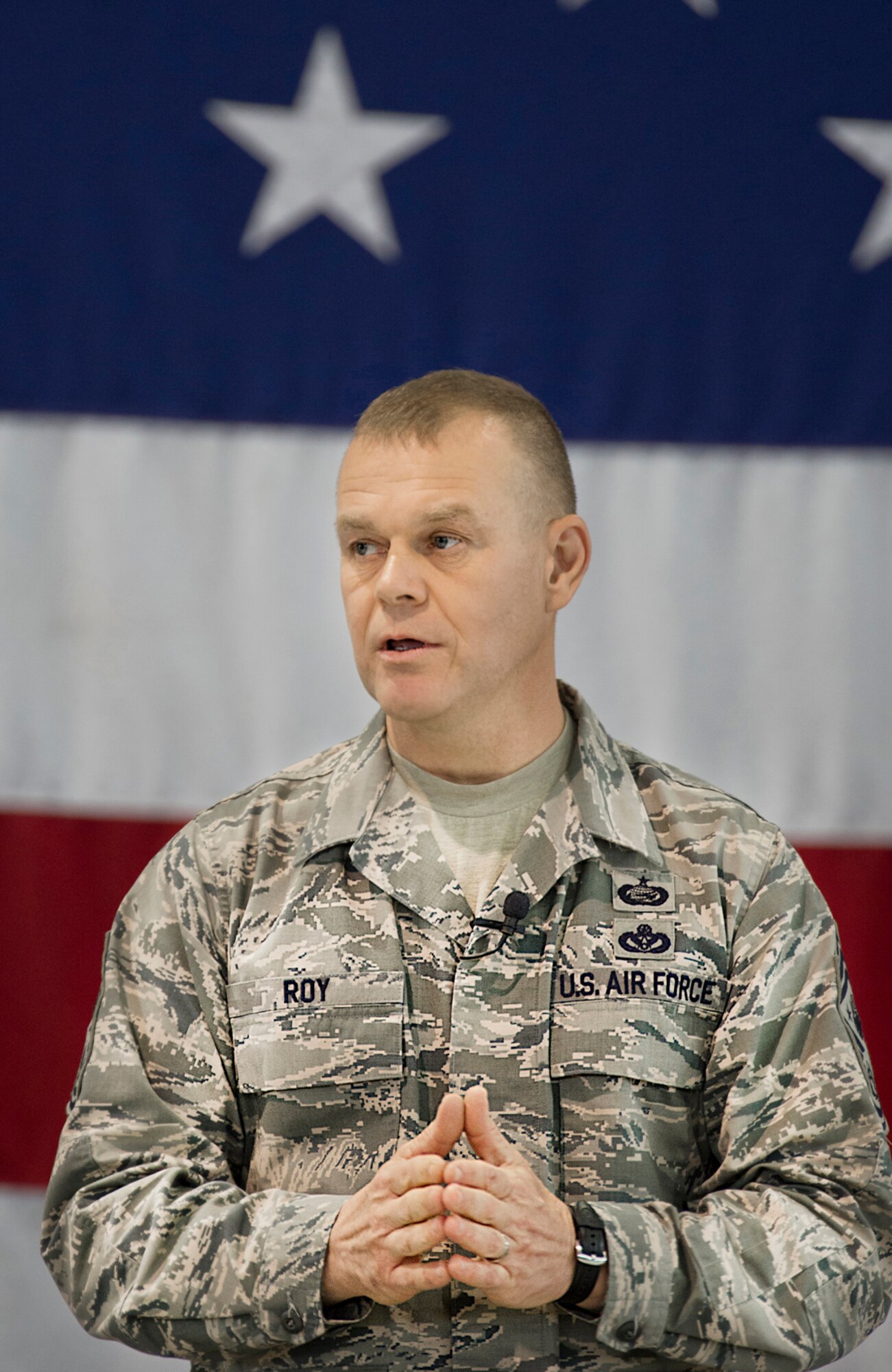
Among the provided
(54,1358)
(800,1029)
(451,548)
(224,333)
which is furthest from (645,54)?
(54,1358)

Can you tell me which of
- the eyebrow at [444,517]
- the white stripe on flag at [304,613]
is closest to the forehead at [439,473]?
the eyebrow at [444,517]

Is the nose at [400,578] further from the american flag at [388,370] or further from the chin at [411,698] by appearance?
the american flag at [388,370]

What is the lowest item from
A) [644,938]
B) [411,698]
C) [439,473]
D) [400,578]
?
[644,938]

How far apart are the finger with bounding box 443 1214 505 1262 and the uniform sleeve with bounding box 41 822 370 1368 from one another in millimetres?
149

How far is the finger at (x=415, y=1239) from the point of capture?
1.32 m

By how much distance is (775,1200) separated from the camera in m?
1.41

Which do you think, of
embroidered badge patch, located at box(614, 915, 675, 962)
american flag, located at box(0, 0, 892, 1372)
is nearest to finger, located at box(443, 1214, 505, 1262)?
embroidered badge patch, located at box(614, 915, 675, 962)

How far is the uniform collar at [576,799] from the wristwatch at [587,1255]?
36 centimetres

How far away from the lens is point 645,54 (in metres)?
2.33

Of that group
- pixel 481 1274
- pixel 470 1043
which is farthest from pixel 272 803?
pixel 481 1274

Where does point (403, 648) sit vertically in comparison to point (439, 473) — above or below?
below

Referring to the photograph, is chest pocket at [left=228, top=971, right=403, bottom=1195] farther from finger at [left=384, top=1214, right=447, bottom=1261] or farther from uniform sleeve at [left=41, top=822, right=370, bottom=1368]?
finger at [left=384, top=1214, right=447, bottom=1261]

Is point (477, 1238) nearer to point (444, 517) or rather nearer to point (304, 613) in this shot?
point (444, 517)

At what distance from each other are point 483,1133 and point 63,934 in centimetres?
119
